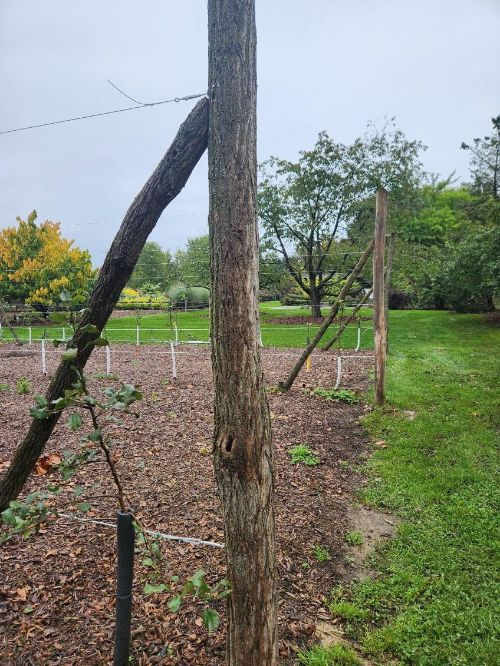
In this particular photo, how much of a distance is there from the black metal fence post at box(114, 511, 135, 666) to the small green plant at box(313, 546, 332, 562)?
4.53ft

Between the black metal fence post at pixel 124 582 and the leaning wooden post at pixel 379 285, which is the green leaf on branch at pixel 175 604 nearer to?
the black metal fence post at pixel 124 582

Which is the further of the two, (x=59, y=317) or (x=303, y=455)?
(x=303, y=455)

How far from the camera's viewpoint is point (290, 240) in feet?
54.9

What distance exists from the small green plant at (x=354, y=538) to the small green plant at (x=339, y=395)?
3354 mm

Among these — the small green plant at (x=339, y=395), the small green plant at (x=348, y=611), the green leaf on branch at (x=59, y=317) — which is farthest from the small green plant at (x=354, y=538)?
the small green plant at (x=339, y=395)

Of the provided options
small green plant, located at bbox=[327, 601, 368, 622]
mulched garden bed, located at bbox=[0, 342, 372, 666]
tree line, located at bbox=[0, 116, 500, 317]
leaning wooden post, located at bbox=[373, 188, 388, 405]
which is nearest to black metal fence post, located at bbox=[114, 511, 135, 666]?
mulched garden bed, located at bbox=[0, 342, 372, 666]

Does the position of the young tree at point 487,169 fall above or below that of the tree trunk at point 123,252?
above

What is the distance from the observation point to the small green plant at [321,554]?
8.98 feet

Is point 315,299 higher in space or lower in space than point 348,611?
higher

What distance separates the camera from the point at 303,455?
14.1 feet

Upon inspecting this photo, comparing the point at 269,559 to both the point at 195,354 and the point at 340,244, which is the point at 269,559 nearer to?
the point at 195,354

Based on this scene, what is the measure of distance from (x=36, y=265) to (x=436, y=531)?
18727 mm

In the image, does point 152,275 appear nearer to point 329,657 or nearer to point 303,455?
point 303,455

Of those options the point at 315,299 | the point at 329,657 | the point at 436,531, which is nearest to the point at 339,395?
the point at 436,531
